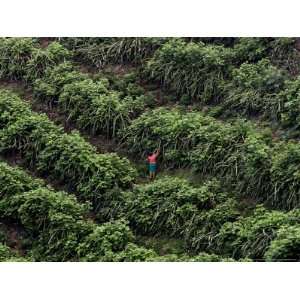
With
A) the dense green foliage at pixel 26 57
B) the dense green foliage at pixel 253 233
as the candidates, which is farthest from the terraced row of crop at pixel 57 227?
the dense green foliage at pixel 26 57

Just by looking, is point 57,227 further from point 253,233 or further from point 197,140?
point 253,233

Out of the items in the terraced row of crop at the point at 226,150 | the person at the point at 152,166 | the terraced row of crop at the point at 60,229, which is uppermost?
the terraced row of crop at the point at 226,150

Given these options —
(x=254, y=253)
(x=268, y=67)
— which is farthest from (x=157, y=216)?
(x=268, y=67)

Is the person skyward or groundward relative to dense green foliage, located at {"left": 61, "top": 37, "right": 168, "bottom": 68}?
groundward

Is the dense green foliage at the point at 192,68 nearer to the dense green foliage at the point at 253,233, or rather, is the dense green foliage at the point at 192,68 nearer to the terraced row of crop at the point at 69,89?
the terraced row of crop at the point at 69,89

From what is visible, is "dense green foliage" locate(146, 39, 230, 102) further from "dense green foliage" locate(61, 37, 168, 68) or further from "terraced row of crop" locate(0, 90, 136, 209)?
"terraced row of crop" locate(0, 90, 136, 209)

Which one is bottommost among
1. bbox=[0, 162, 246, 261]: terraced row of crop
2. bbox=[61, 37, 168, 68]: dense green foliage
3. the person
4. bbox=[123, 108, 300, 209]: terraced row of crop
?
bbox=[0, 162, 246, 261]: terraced row of crop

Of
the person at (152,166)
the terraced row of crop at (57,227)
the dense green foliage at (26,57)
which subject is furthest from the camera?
the dense green foliage at (26,57)

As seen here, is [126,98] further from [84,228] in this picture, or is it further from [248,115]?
[84,228]

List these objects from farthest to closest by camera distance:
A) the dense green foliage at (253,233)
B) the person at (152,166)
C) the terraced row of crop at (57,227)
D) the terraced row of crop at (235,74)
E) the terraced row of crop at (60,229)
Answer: the terraced row of crop at (235,74) → the person at (152,166) → the terraced row of crop at (57,227) → the terraced row of crop at (60,229) → the dense green foliage at (253,233)

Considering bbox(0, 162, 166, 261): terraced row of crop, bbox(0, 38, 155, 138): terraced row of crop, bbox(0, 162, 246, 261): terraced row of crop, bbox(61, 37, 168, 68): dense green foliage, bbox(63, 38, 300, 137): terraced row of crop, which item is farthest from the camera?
bbox(61, 37, 168, 68): dense green foliage

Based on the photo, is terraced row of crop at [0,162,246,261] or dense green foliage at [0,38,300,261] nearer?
terraced row of crop at [0,162,246,261]

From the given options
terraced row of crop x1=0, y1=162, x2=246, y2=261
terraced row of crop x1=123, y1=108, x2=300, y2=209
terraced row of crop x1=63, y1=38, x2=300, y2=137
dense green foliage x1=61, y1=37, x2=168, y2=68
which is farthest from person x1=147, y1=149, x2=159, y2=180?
dense green foliage x1=61, y1=37, x2=168, y2=68
